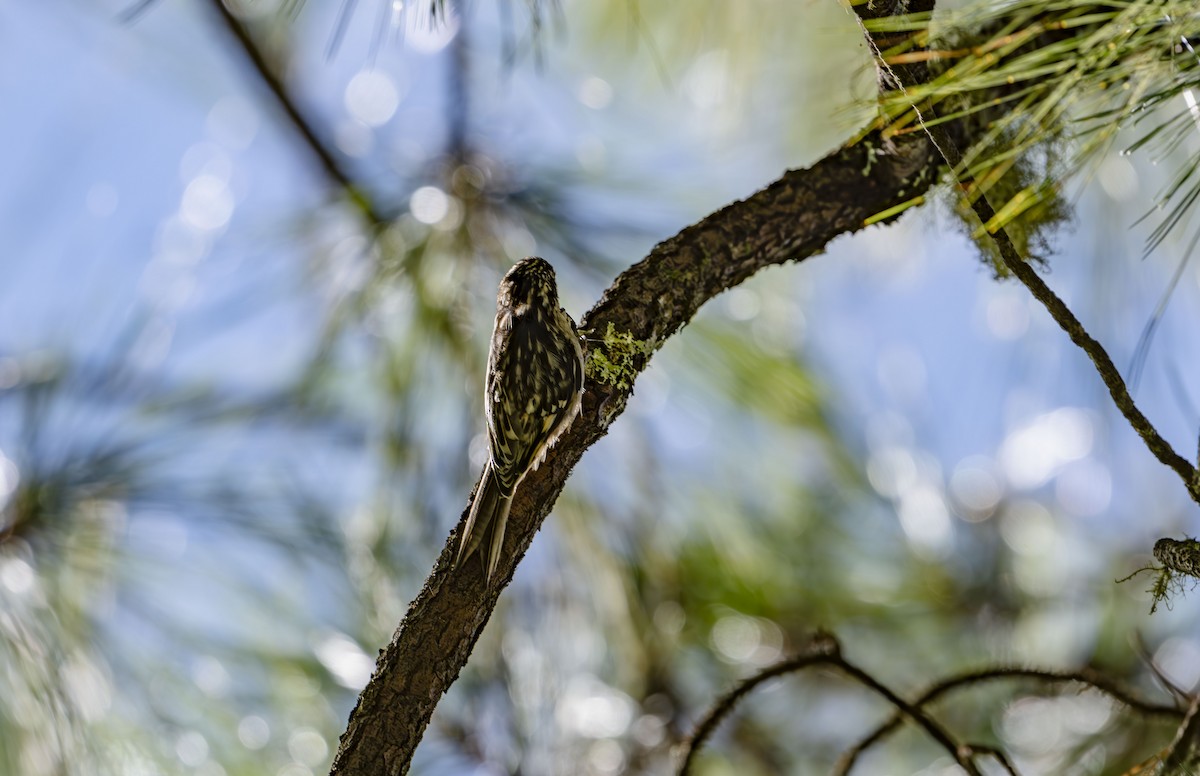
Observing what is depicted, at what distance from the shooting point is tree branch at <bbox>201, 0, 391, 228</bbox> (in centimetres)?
205

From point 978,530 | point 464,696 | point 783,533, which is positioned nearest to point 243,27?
point 464,696

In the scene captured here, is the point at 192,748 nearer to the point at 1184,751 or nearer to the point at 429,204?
the point at 429,204

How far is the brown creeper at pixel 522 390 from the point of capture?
141 cm

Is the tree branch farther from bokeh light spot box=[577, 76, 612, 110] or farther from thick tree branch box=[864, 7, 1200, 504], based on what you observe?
thick tree branch box=[864, 7, 1200, 504]

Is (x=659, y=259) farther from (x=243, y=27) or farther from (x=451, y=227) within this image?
(x=243, y=27)

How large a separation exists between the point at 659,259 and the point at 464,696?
1.28 m

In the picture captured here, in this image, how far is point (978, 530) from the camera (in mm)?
3000

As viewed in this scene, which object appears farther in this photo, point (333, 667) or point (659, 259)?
point (333, 667)

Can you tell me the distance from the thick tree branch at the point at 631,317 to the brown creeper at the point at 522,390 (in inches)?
1.0

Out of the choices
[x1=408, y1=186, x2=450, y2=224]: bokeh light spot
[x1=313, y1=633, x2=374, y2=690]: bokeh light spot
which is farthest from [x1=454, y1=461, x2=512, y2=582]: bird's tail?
[x1=313, y1=633, x2=374, y2=690]: bokeh light spot

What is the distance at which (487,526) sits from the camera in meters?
1.39

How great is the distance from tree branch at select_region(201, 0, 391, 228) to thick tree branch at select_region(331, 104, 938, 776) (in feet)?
2.97

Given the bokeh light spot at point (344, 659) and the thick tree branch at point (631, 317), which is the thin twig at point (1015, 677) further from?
the bokeh light spot at point (344, 659)

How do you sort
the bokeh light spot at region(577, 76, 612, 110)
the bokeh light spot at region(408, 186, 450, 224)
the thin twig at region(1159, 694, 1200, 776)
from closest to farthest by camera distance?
the thin twig at region(1159, 694, 1200, 776) < the bokeh light spot at region(408, 186, 450, 224) < the bokeh light spot at region(577, 76, 612, 110)
